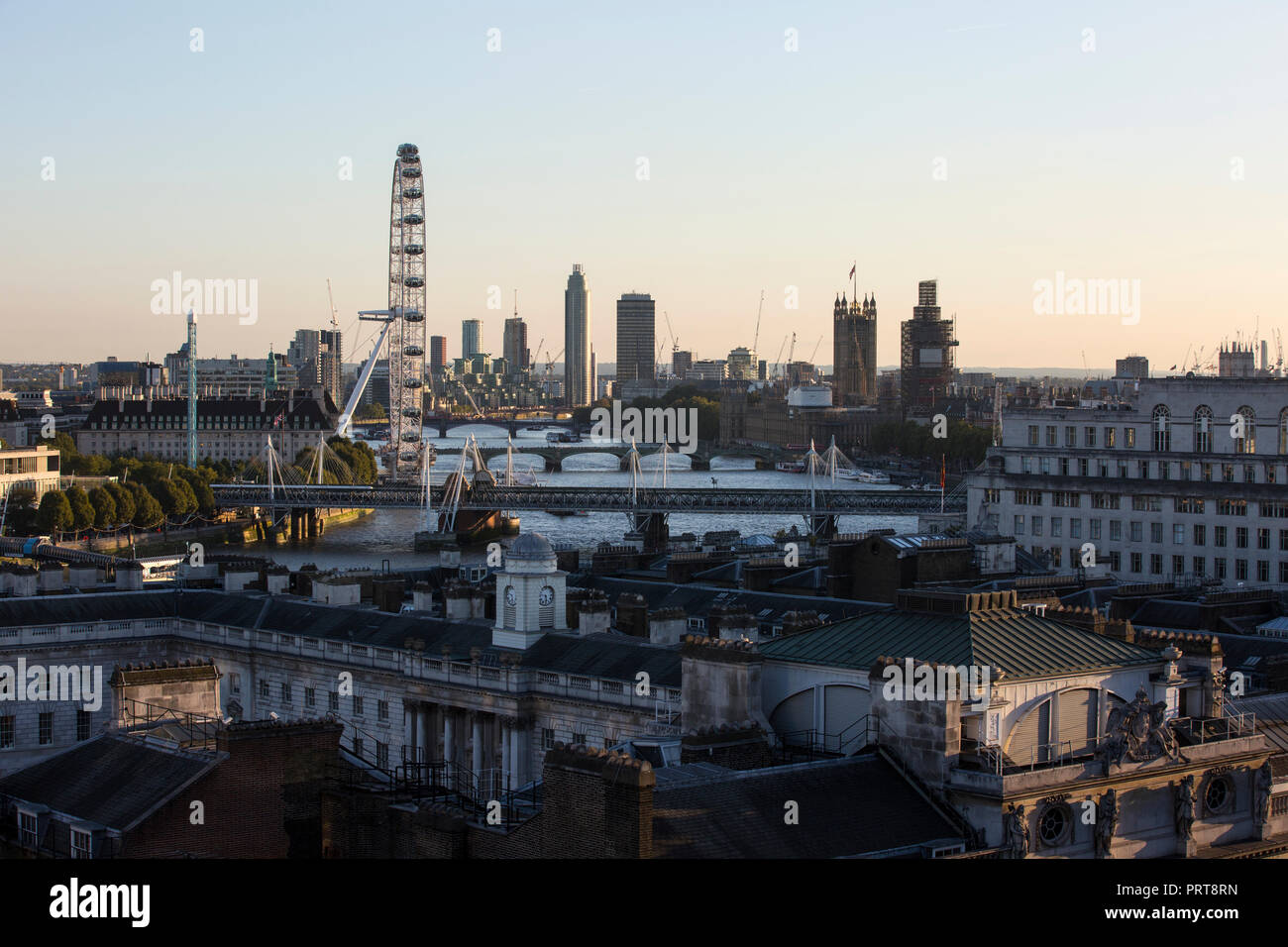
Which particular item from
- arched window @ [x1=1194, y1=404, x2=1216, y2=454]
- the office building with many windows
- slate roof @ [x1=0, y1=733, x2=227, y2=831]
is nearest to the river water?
the office building with many windows

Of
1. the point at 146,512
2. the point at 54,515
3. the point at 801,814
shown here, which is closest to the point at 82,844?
the point at 801,814

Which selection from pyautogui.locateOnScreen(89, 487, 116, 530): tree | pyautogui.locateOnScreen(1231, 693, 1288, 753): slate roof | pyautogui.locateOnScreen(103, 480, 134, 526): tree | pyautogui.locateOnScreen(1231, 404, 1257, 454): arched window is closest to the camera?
pyautogui.locateOnScreen(1231, 693, 1288, 753): slate roof

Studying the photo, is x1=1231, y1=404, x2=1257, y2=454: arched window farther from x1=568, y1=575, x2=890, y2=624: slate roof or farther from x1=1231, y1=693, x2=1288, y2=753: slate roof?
x1=1231, y1=693, x2=1288, y2=753: slate roof

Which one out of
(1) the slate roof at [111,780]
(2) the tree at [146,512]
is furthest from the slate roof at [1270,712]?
(2) the tree at [146,512]

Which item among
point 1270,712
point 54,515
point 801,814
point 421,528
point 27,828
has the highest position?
point 801,814

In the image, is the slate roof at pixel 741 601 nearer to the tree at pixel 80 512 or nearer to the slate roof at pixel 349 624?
the slate roof at pixel 349 624

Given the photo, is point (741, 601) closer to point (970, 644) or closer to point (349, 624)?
point (349, 624)
